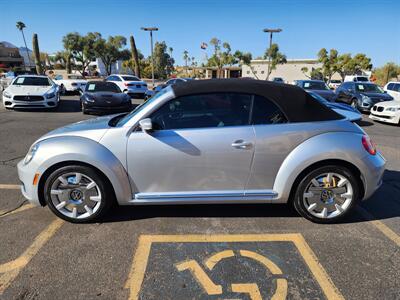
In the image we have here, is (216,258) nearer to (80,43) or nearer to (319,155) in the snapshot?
(319,155)

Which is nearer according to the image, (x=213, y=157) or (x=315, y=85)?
(x=213, y=157)

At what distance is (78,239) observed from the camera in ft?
9.58

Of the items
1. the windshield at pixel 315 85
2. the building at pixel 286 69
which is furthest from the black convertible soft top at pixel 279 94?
the building at pixel 286 69

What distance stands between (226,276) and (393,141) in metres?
7.64

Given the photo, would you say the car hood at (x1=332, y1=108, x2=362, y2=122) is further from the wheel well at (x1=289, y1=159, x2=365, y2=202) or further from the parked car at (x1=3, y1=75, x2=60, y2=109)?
the parked car at (x1=3, y1=75, x2=60, y2=109)

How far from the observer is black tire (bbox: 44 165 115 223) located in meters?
3.03

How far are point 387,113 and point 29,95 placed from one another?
1378 centimetres

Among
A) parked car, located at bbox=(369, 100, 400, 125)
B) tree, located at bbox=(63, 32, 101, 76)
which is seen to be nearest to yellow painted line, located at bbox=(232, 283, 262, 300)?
parked car, located at bbox=(369, 100, 400, 125)

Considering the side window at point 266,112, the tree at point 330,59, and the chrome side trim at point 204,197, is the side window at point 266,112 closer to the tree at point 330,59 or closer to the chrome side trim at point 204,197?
the chrome side trim at point 204,197

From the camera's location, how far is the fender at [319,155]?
3.02 meters

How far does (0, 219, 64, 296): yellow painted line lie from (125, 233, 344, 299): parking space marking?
0.97 metres

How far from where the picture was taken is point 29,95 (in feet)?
36.3

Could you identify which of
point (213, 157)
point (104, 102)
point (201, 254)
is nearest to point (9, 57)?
point (104, 102)

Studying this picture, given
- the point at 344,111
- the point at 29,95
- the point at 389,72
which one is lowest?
the point at 344,111
